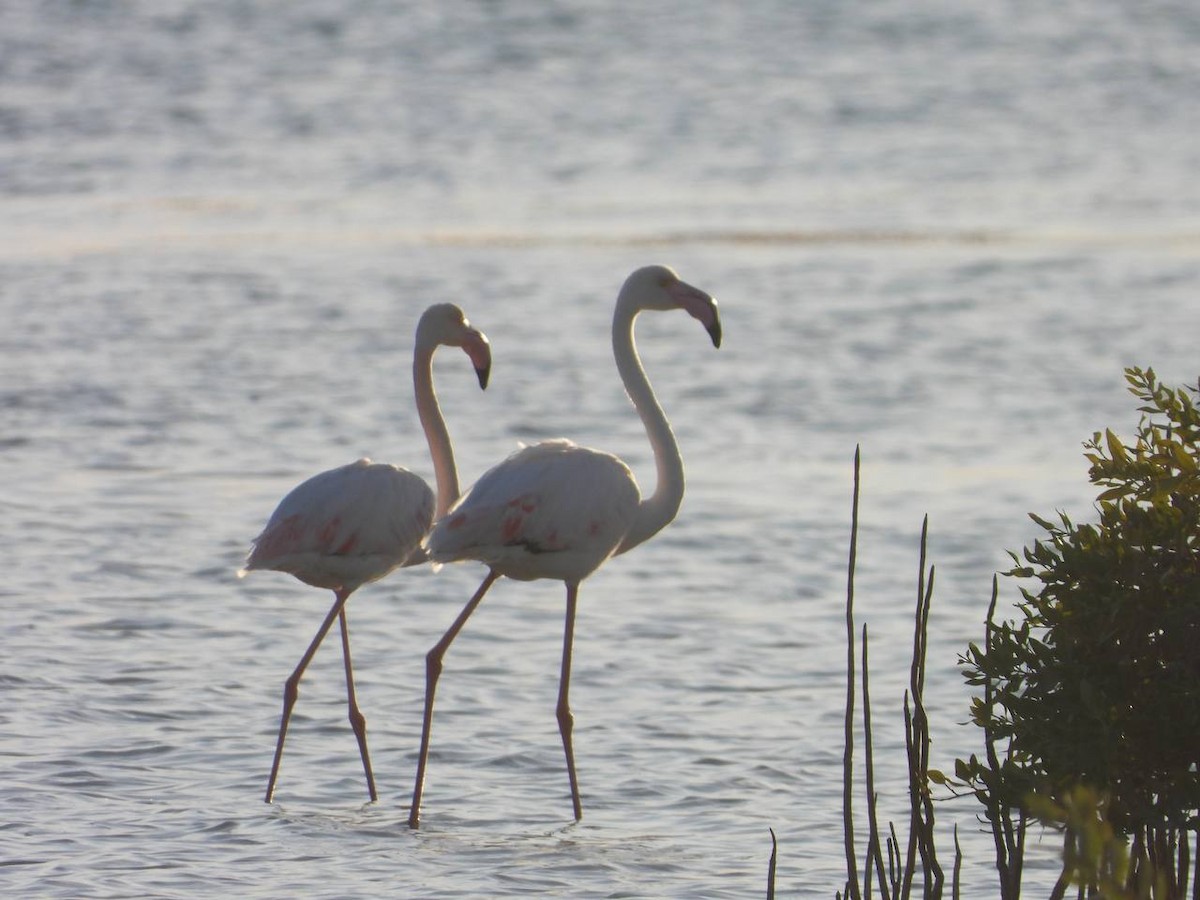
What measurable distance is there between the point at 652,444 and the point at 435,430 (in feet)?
2.71

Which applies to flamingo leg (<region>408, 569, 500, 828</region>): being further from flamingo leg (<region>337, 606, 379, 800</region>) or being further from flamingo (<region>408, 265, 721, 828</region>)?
flamingo leg (<region>337, 606, 379, 800</region>)

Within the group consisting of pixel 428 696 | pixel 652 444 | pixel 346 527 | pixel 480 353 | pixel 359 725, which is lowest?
pixel 359 725

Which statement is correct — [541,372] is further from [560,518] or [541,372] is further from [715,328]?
[560,518]

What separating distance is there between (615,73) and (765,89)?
2194 millimetres

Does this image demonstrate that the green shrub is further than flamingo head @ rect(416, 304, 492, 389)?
No

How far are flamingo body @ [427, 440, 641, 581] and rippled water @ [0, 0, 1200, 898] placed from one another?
802 mm

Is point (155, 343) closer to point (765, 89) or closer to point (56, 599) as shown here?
point (56, 599)

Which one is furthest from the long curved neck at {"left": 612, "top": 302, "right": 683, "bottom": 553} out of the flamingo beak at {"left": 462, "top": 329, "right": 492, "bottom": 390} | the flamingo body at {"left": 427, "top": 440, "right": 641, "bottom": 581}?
the flamingo beak at {"left": 462, "top": 329, "right": 492, "bottom": 390}

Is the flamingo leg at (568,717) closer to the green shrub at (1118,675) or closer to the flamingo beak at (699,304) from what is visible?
the flamingo beak at (699,304)

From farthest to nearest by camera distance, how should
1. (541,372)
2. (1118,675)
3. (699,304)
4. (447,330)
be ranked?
1. (541,372)
2. (447,330)
3. (699,304)
4. (1118,675)

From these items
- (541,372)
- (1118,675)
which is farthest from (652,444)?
(541,372)

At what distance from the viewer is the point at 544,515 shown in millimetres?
7773

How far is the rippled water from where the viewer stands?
7.66 m

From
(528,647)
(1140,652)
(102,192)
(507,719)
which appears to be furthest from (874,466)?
(102,192)
